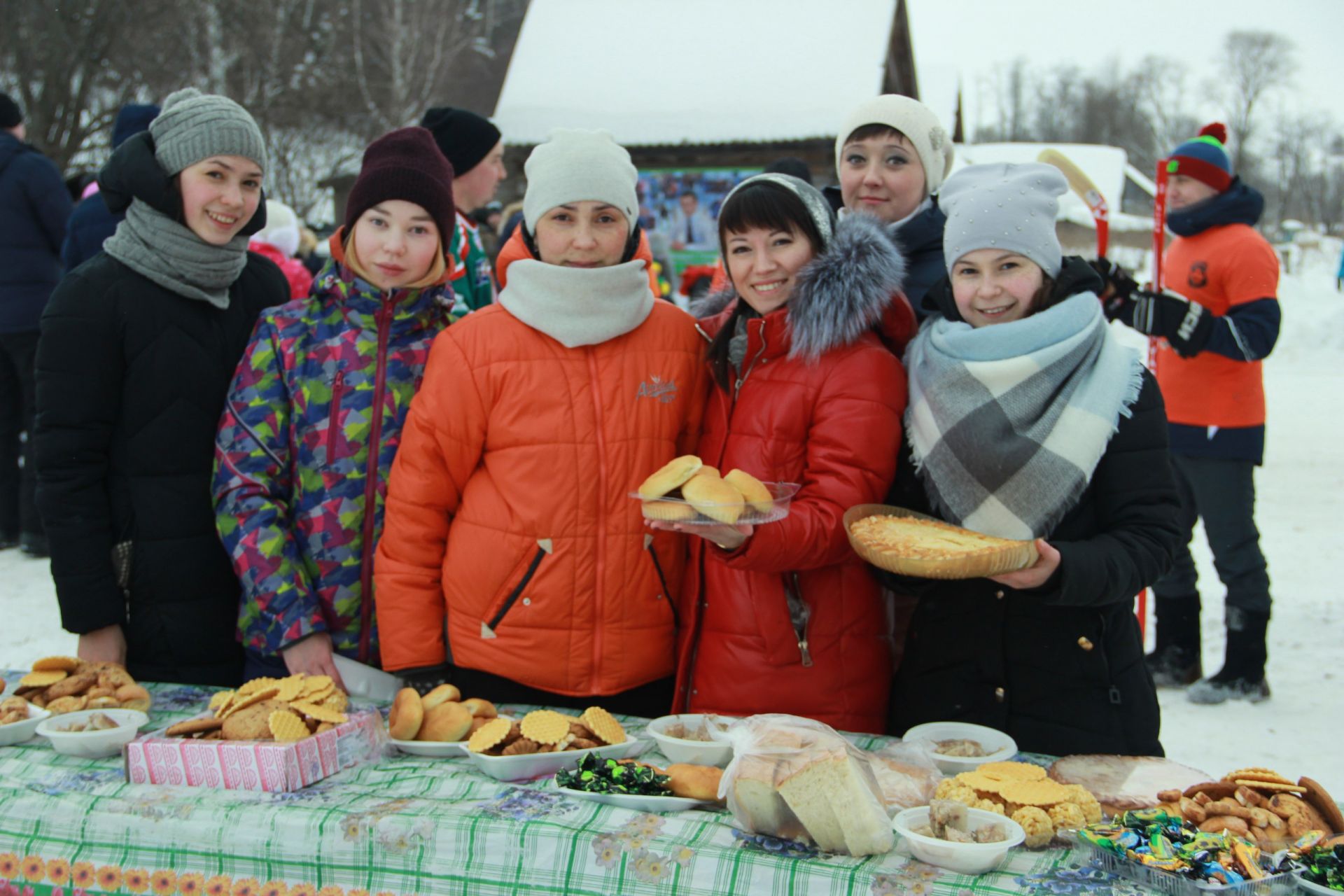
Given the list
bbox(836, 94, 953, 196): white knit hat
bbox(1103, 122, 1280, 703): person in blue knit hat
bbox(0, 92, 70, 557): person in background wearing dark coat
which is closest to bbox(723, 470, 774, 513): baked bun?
bbox(836, 94, 953, 196): white knit hat

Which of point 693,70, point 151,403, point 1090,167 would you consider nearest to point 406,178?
point 151,403

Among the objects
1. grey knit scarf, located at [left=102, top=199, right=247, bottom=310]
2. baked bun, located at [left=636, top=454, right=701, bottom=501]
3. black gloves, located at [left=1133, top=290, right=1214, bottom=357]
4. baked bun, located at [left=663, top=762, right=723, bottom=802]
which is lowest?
baked bun, located at [left=663, top=762, right=723, bottom=802]

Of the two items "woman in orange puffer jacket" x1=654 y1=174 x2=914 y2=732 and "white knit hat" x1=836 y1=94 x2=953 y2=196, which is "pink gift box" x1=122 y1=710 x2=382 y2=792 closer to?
"woman in orange puffer jacket" x1=654 y1=174 x2=914 y2=732

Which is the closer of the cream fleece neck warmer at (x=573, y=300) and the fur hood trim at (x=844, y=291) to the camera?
the fur hood trim at (x=844, y=291)

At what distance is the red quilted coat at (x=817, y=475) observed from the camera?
2.20 meters

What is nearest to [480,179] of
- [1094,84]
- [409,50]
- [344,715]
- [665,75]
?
[344,715]

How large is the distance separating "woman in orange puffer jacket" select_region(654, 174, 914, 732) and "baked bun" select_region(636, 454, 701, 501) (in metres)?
0.23

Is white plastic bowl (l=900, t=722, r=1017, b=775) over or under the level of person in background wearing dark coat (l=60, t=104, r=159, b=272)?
under

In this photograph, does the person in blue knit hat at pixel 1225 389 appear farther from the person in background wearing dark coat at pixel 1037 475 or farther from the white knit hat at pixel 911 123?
the person in background wearing dark coat at pixel 1037 475

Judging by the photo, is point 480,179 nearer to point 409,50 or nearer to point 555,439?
point 555,439

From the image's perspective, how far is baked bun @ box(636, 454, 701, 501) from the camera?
193cm

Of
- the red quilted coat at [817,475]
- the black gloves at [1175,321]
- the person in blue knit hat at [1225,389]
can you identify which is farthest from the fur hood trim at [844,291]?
the person in blue knit hat at [1225,389]

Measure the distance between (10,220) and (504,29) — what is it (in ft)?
75.3

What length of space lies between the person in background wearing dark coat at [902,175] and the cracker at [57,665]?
2.11 meters
